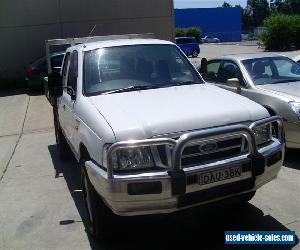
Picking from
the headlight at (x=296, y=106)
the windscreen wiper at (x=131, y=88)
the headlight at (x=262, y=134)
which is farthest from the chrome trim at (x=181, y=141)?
the headlight at (x=296, y=106)

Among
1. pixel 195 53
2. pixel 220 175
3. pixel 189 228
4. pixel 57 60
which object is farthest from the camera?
pixel 195 53

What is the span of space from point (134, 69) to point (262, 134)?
67.6 inches

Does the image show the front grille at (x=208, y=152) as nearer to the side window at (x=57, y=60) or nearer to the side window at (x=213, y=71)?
the side window at (x=213, y=71)

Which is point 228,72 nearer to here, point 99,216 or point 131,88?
point 131,88

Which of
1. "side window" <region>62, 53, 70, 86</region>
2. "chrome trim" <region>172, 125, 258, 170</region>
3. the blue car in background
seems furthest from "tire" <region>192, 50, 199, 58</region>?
"chrome trim" <region>172, 125, 258, 170</region>

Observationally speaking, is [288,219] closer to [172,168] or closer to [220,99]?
[220,99]

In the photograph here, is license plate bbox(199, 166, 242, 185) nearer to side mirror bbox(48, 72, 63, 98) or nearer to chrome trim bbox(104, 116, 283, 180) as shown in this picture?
chrome trim bbox(104, 116, 283, 180)

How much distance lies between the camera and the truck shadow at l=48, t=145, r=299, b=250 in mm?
4449

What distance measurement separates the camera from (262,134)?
4430 mm

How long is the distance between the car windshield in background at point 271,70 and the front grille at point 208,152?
12.1 ft

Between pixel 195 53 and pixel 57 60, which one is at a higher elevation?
pixel 57 60

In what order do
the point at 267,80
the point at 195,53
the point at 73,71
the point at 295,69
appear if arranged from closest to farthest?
the point at 73,71
the point at 267,80
the point at 295,69
the point at 195,53

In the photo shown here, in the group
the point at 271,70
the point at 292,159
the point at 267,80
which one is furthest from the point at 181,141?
the point at 271,70

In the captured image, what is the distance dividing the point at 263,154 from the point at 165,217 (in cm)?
142
